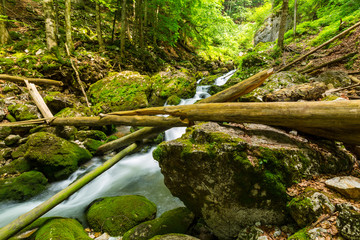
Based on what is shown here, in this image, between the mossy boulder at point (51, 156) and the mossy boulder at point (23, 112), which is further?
the mossy boulder at point (23, 112)

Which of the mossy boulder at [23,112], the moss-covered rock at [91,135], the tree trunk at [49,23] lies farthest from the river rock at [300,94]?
the tree trunk at [49,23]

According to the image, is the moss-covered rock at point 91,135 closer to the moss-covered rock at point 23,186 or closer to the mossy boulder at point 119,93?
the mossy boulder at point 119,93

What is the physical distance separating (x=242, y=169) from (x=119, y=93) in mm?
8007

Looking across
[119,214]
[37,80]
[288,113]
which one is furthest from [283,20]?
[37,80]

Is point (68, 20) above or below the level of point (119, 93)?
above

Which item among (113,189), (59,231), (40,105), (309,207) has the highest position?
(40,105)

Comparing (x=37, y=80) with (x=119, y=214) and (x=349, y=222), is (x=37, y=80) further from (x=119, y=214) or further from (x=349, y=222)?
(x=349, y=222)

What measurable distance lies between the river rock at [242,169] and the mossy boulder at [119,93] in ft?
20.6

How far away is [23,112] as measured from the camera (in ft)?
19.2

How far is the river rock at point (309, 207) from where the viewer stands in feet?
5.74

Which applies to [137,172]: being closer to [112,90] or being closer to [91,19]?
[112,90]

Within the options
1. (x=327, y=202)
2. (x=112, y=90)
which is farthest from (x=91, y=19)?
(x=327, y=202)

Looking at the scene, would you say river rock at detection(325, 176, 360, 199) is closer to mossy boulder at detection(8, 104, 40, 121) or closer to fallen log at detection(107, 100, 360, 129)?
fallen log at detection(107, 100, 360, 129)

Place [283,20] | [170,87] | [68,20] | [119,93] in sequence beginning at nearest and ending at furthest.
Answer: [119,93] < [68,20] < [283,20] < [170,87]
